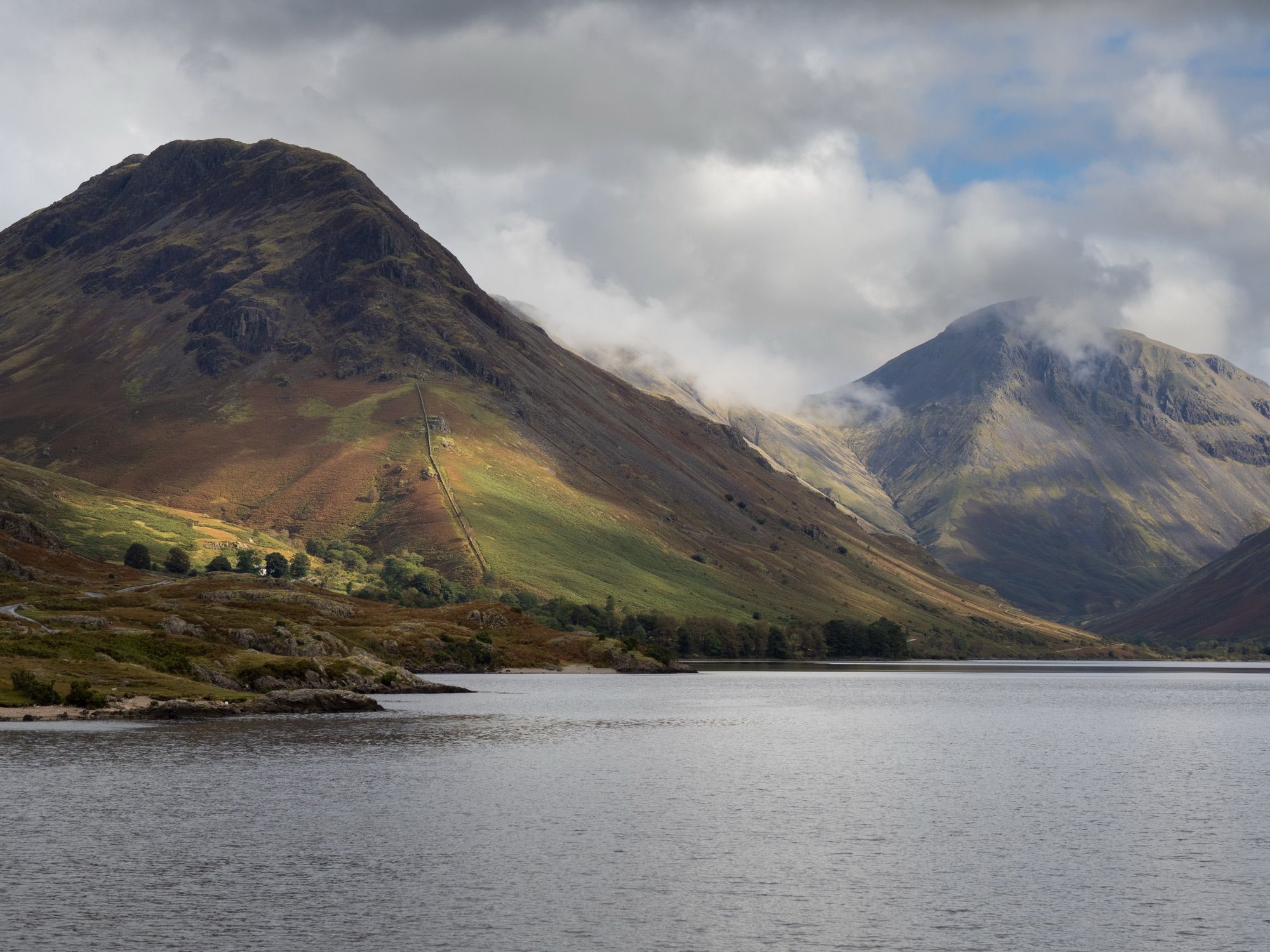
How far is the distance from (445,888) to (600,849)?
43.8ft

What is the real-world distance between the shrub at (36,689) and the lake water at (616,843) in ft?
30.9

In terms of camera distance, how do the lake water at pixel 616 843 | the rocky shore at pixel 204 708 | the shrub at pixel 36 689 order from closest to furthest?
the lake water at pixel 616 843, the rocky shore at pixel 204 708, the shrub at pixel 36 689

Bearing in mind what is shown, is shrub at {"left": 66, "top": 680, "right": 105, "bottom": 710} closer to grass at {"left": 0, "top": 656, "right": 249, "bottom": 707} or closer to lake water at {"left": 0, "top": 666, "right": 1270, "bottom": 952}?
grass at {"left": 0, "top": 656, "right": 249, "bottom": 707}

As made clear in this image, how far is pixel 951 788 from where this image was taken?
104062 mm

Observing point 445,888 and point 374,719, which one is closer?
point 445,888

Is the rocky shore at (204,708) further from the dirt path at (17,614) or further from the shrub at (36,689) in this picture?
the dirt path at (17,614)

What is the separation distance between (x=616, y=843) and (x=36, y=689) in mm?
89286

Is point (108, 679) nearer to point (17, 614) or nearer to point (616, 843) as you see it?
point (17, 614)

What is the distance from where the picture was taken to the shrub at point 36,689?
458 feet

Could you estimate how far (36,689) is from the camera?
14000 cm

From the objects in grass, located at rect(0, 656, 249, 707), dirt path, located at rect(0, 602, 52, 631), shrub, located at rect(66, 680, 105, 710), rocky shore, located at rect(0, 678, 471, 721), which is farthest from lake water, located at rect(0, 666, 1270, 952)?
dirt path, located at rect(0, 602, 52, 631)

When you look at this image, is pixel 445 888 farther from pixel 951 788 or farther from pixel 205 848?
pixel 951 788

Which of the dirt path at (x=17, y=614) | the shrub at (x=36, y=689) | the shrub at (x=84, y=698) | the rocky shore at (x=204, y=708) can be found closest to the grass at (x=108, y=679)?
the shrub at (x=36, y=689)

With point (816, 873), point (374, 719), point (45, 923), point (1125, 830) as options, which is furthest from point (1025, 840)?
point (374, 719)
